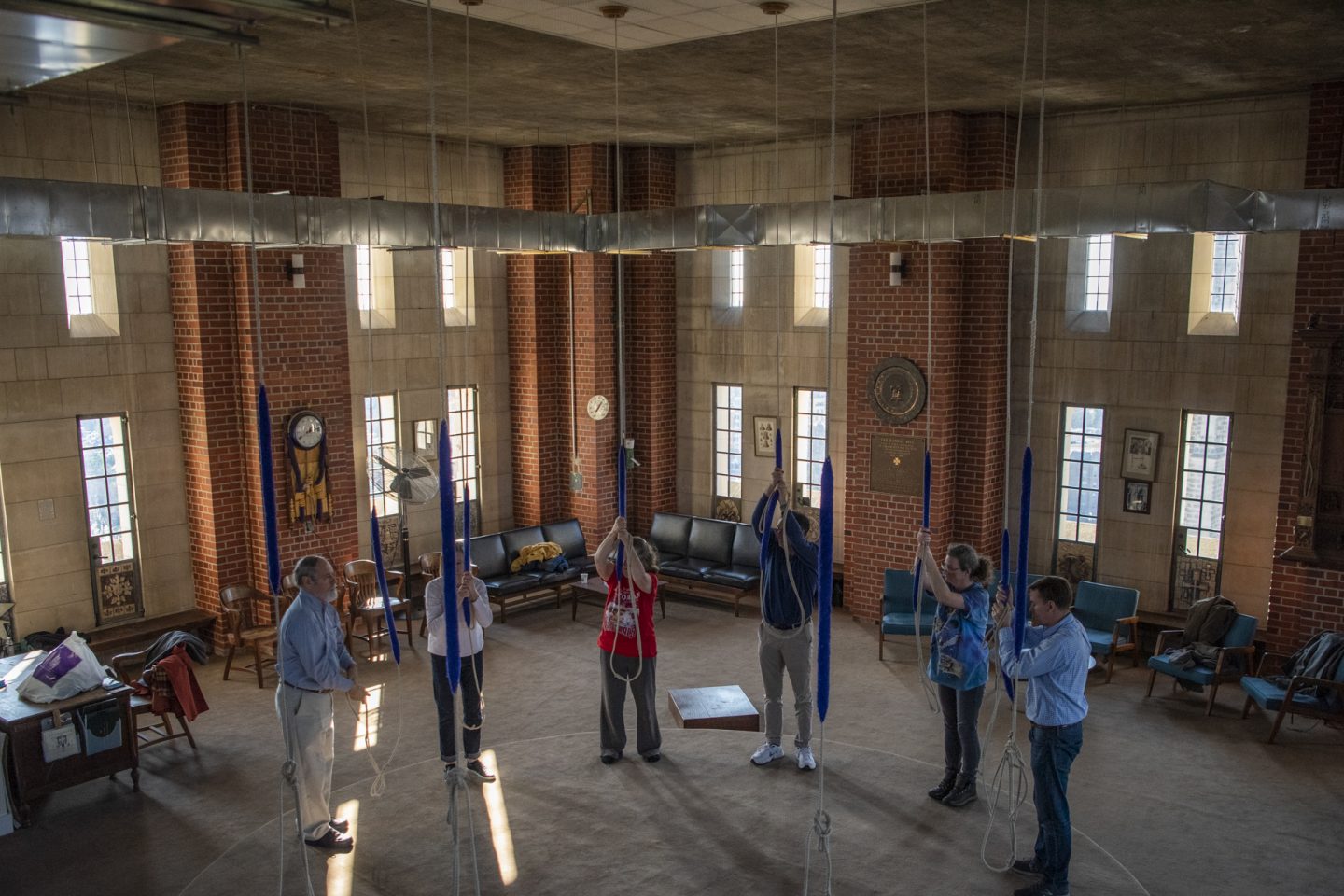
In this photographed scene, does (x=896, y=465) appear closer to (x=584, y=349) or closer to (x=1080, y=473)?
(x=1080, y=473)

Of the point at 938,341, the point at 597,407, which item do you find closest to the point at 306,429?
the point at 597,407

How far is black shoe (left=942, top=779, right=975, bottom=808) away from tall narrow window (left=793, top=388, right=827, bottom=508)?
241 inches

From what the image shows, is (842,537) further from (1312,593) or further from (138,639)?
(138,639)

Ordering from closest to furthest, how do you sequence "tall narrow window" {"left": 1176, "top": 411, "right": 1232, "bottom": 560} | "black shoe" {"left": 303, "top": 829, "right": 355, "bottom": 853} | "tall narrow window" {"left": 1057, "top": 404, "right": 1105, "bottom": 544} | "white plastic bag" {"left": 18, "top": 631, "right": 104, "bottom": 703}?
1. "black shoe" {"left": 303, "top": 829, "right": 355, "bottom": 853}
2. "white plastic bag" {"left": 18, "top": 631, "right": 104, "bottom": 703}
3. "tall narrow window" {"left": 1176, "top": 411, "right": 1232, "bottom": 560}
4. "tall narrow window" {"left": 1057, "top": 404, "right": 1105, "bottom": 544}

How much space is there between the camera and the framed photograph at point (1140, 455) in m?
10.2

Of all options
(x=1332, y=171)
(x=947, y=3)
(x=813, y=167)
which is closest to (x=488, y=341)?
(x=813, y=167)

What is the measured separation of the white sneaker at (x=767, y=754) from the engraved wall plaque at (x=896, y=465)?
456 cm

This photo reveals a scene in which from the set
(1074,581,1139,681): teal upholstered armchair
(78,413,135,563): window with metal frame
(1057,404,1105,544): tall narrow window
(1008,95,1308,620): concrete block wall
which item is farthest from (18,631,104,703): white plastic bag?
(1057,404,1105,544): tall narrow window

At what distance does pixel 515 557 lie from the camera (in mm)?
12172

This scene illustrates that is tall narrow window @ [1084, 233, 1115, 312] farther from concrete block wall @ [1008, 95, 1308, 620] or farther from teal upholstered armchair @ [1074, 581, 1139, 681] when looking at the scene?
teal upholstered armchair @ [1074, 581, 1139, 681]

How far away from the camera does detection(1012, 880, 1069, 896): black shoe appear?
529cm

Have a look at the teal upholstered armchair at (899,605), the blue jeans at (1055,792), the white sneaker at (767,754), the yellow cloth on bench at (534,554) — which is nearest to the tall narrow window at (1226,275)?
the teal upholstered armchair at (899,605)

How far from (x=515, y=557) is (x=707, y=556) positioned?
2.19 meters

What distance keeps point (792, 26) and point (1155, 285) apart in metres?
4.93
